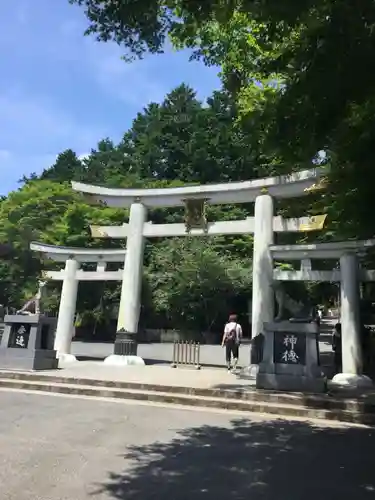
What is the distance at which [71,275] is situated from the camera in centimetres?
1705

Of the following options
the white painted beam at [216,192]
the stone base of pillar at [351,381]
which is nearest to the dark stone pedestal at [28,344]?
the white painted beam at [216,192]

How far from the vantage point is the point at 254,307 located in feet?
43.6

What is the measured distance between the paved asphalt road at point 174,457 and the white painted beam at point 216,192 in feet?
25.9

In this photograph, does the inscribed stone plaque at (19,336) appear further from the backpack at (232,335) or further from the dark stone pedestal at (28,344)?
the backpack at (232,335)

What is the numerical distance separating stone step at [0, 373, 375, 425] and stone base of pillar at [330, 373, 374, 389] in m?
3.03

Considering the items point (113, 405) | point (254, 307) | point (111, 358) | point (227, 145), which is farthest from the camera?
point (227, 145)

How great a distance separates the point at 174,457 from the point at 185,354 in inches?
429

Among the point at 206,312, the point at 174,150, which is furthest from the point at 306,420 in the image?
the point at 174,150

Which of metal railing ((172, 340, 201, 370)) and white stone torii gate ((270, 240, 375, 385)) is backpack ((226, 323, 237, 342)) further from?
metal railing ((172, 340, 201, 370))

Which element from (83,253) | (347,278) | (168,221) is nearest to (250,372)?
(347,278)

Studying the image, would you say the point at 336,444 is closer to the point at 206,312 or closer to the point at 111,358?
the point at 111,358

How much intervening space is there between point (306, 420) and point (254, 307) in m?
5.61

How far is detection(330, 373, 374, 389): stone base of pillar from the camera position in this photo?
1108cm

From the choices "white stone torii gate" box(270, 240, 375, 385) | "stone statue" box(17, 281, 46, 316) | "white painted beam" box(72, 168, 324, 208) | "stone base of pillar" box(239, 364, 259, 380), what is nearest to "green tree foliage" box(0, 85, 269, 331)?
"stone statue" box(17, 281, 46, 316)
